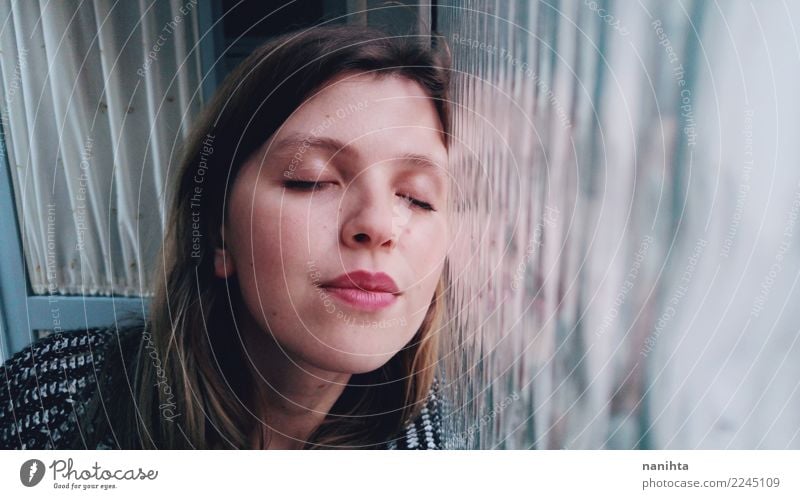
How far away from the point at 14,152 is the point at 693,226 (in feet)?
1.54

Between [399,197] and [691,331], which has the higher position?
[399,197]

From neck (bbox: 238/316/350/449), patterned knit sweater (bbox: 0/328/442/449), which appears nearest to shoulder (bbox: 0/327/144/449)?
patterned knit sweater (bbox: 0/328/442/449)

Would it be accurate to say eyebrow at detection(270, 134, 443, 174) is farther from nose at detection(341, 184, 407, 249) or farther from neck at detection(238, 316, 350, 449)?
neck at detection(238, 316, 350, 449)

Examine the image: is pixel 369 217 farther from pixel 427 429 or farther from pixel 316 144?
pixel 427 429

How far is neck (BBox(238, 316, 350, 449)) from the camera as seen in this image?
388 millimetres

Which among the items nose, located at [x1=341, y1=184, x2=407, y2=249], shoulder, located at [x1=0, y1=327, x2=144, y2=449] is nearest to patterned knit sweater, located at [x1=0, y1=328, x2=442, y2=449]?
shoulder, located at [x1=0, y1=327, x2=144, y2=449]

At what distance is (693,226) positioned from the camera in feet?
1.23

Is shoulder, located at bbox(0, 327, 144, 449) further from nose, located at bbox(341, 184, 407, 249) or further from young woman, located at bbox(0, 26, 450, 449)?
nose, located at bbox(341, 184, 407, 249)

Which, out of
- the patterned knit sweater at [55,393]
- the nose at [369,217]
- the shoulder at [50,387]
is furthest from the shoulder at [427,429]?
the shoulder at [50,387]

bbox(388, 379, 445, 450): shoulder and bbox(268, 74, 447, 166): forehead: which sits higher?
bbox(268, 74, 447, 166): forehead

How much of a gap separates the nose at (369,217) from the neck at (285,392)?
93 mm

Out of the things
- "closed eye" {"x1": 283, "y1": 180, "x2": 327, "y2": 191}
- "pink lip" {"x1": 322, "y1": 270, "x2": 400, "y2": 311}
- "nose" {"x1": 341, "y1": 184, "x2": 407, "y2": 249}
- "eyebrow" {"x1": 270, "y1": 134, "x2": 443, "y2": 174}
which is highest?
"eyebrow" {"x1": 270, "y1": 134, "x2": 443, "y2": 174}

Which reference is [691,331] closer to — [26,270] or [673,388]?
[673,388]
